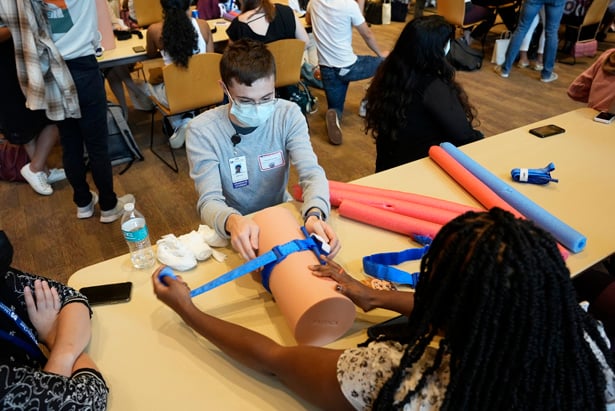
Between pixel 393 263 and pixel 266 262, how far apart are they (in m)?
0.40

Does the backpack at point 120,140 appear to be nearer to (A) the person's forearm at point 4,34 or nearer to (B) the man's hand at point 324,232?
(A) the person's forearm at point 4,34

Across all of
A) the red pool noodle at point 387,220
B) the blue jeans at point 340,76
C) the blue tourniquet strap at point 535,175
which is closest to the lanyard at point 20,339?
the red pool noodle at point 387,220

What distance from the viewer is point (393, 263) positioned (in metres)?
1.28

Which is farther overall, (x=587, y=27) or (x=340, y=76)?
(x=587, y=27)

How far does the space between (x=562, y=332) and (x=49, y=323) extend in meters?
1.10

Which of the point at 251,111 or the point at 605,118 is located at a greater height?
the point at 251,111

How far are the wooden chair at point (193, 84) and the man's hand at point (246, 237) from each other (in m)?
1.86

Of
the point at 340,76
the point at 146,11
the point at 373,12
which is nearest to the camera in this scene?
the point at 340,76

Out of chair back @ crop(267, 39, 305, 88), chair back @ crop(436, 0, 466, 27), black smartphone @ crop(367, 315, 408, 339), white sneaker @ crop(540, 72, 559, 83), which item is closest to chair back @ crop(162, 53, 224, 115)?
chair back @ crop(267, 39, 305, 88)

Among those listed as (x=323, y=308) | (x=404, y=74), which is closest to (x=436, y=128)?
(x=404, y=74)

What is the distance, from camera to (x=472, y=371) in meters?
0.71

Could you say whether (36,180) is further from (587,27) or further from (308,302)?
(587,27)

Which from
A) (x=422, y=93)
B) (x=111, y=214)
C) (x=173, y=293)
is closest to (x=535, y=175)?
(x=422, y=93)

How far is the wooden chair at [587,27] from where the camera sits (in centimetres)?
462
